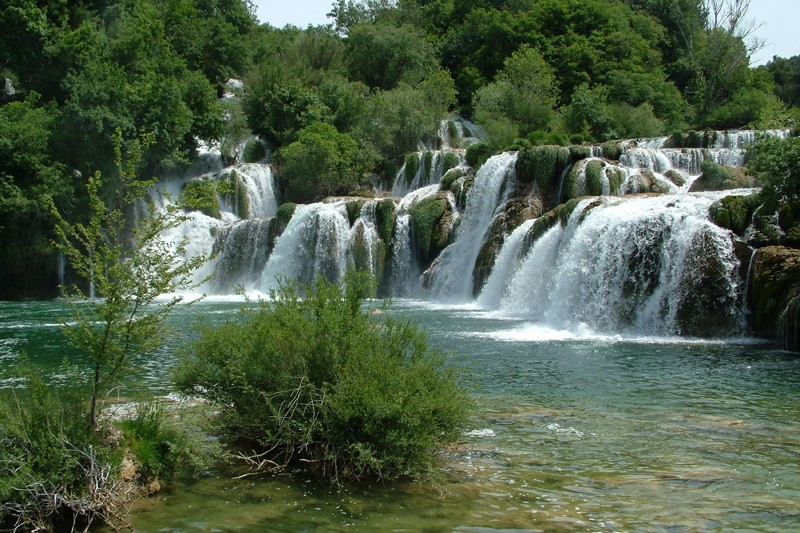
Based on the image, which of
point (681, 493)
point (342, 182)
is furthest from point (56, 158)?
point (681, 493)

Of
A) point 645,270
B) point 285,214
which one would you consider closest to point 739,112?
point 285,214

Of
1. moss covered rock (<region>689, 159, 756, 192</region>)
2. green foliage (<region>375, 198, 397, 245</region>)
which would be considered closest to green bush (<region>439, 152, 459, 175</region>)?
green foliage (<region>375, 198, 397, 245</region>)

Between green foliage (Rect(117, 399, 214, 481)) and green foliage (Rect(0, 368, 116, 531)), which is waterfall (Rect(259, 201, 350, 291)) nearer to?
green foliage (Rect(117, 399, 214, 481))

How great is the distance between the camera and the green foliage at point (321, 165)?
129 ft

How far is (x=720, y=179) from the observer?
26438mm

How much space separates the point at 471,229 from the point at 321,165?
11.1 metres

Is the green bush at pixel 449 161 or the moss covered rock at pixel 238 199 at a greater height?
the green bush at pixel 449 161

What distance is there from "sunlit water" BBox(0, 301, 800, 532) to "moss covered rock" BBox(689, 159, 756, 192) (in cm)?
1154

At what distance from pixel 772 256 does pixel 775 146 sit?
3189mm

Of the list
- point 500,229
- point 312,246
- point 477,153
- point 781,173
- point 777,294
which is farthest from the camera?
point 477,153

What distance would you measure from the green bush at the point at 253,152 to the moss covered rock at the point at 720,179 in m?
25.3

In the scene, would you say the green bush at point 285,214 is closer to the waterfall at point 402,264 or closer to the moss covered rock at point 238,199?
the waterfall at point 402,264

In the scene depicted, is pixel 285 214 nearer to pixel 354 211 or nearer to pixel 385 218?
pixel 354 211

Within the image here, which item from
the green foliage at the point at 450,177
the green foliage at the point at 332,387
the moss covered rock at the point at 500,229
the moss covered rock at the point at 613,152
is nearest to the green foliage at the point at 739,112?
the moss covered rock at the point at 613,152
